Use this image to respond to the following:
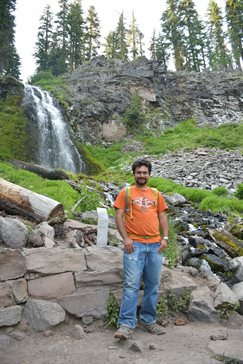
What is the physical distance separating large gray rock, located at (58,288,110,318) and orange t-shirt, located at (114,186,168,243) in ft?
3.55

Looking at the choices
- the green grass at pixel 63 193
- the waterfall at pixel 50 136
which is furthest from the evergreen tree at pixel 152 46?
the green grass at pixel 63 193

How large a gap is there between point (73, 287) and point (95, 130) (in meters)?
26.5

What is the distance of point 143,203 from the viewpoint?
4.85 metres

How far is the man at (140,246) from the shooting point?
183 inches

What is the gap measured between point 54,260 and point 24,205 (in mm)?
1627

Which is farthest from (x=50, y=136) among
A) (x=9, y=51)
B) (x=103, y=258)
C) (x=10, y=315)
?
(x=9, y=51)

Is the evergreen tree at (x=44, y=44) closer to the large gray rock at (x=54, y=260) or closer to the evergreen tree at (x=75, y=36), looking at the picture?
the evergreen tree at (x=75, y=36)

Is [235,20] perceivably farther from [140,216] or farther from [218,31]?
[140,216]

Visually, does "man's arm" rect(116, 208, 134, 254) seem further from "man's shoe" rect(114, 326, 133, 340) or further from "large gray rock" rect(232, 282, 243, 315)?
"large gray rock" rect(232, 282, 243, 315)

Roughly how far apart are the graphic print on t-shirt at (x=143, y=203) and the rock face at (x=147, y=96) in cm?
2494

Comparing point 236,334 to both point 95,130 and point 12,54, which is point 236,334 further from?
point 12,54

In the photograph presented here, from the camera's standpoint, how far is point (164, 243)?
15.9 ft

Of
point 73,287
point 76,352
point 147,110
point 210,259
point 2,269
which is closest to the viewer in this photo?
point 76,352

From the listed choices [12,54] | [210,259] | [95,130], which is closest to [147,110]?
[95,130]
